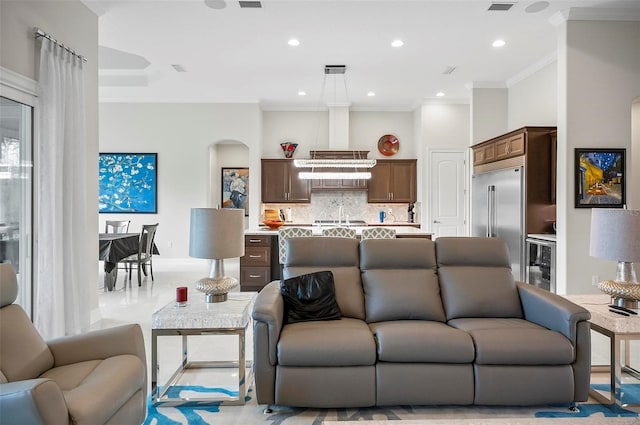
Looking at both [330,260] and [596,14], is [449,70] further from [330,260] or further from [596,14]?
[330,260]

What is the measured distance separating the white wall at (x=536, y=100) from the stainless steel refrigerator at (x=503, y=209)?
1050mm

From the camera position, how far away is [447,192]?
8336mm

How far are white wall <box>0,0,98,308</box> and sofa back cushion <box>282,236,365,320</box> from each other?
2.17 meters

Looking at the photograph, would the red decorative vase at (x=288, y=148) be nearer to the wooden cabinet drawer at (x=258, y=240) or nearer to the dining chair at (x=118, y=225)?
the wooden cabinet drawer at (x=258, y=240)

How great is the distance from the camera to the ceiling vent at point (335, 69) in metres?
6.23

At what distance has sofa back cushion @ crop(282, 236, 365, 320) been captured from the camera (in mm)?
3172

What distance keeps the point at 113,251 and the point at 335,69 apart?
4166 mm

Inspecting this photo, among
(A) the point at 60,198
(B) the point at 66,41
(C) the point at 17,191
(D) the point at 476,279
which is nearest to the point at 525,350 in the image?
(D) the point at 476,279

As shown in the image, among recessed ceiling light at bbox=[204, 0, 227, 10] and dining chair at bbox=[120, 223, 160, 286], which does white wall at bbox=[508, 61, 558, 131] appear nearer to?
recessed ceiling light at bbox=[204, 0, 227, 10]

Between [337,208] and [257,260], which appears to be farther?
[337,208]

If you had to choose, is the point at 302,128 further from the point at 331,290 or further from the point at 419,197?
the point at 331,290

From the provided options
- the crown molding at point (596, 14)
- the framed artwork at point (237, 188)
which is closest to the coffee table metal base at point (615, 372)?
the crown molding at point (596, 14)

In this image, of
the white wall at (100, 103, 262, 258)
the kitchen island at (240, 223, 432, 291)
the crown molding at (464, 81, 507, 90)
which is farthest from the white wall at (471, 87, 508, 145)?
the white wall at (100, 103, 262, 258)

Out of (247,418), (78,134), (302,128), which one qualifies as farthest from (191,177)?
(247,418)
